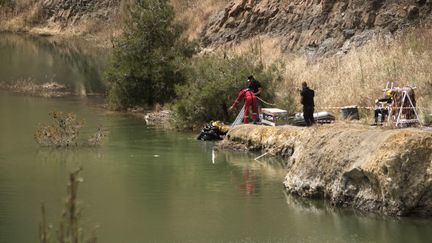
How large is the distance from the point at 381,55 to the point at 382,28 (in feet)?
20.9

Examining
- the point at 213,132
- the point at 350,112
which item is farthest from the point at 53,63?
the point at 350,112

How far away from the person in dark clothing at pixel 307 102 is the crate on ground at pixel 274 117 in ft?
8.14

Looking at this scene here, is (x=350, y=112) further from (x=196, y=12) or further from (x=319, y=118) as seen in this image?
(x=196, y=12)

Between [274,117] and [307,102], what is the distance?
3.37 meters

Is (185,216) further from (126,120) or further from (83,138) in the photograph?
(126,120)

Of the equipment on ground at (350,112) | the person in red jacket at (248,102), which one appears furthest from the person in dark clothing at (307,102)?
the person in red jacket at (248,102)

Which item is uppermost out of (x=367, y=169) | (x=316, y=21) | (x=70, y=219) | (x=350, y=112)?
(x=316, y=21)

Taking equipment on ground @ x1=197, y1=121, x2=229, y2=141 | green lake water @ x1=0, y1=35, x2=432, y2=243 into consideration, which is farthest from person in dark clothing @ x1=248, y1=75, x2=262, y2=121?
green lake water @ x1=0, y1=35, x2=432, y2=243

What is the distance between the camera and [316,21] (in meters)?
45.7

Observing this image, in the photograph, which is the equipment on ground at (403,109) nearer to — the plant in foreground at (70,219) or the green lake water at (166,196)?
the green lake water at (166,196)

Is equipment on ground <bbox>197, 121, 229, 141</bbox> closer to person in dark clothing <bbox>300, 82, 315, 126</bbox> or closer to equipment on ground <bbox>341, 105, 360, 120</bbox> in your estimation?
person in dark clothing <bbox>300, 82, 315, 126</bbox>

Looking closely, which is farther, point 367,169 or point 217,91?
point 217,91

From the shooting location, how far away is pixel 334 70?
3538 centimetres

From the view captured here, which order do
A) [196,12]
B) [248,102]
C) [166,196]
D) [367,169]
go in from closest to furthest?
[367,169] < [166,196] < [248,102] < [196,12]
